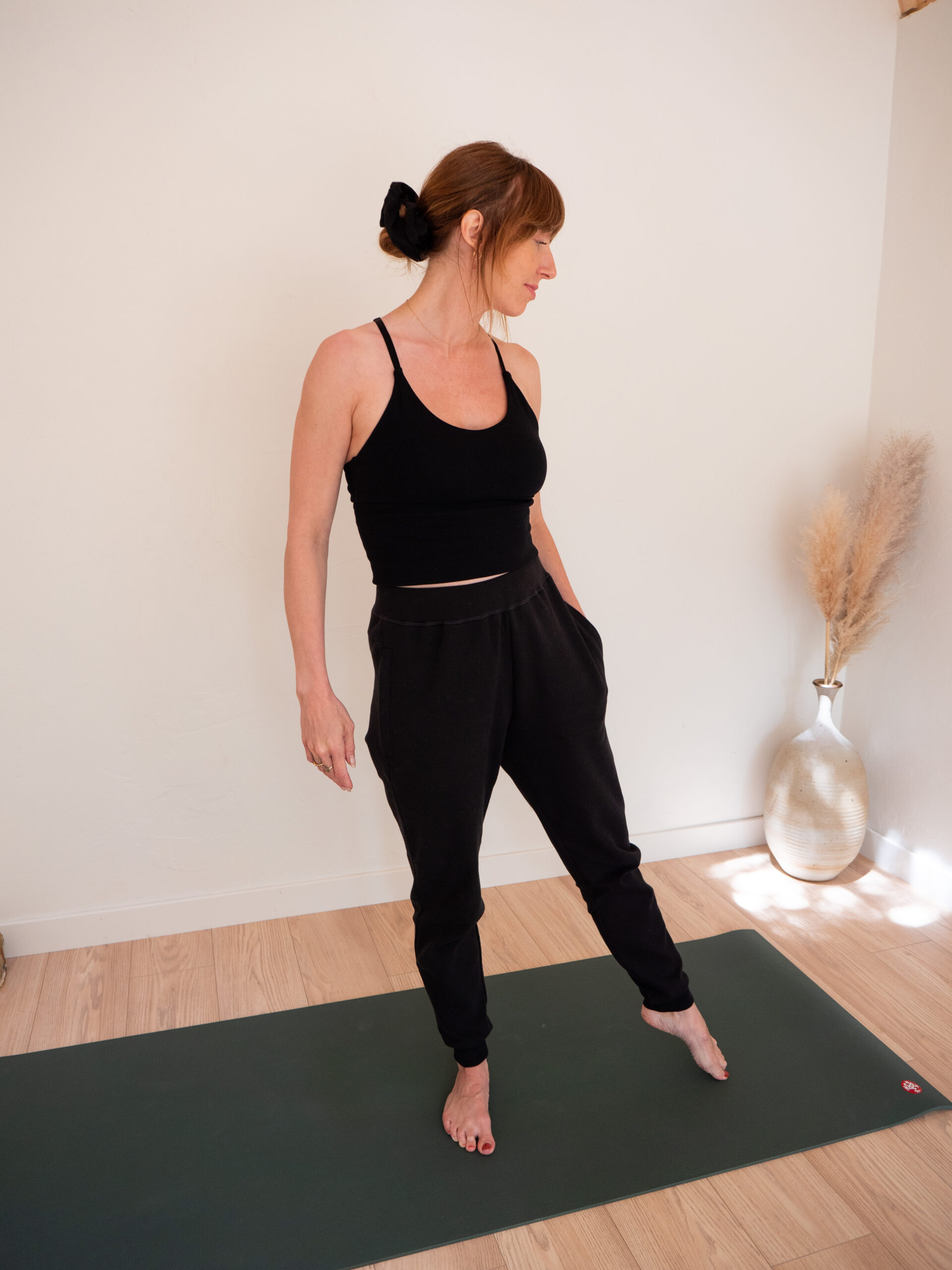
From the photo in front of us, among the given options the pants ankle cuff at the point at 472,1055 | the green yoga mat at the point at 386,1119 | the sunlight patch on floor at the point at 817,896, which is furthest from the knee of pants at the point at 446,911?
the sunlight patch on floor at the point at 817,896

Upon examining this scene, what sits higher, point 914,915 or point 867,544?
point 867,544

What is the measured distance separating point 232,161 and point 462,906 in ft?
5.14

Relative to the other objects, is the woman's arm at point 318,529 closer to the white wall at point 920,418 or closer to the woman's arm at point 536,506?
the woman's arm at point 536,506

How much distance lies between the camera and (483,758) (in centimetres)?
136

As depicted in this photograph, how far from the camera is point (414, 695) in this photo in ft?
4.35

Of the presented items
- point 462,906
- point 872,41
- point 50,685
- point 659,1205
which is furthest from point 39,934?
point 872,41

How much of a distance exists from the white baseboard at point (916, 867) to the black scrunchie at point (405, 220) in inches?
77.0

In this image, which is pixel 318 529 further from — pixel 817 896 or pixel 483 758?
pixel 817 896

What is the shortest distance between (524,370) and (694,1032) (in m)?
1.22

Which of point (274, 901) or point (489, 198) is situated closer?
point (489, 198)

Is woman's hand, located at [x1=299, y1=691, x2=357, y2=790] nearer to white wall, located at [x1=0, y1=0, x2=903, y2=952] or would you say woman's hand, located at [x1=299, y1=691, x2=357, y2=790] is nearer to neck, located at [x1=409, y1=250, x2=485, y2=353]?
neck, located at [x1=409, y1=250, x2=485, y2=353]

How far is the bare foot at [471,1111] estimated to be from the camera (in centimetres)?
145

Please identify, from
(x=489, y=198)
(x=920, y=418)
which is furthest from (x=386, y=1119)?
(x=920, y=418)

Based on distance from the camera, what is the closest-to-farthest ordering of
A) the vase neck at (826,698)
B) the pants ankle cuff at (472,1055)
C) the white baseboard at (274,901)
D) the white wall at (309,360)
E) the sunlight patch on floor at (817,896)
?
the pants ankle cuff at (472,1055)
the white wall at (309,360)
the white baseboard at (274,901)
the sunlight patch on floor at (817,896)
the vase neck at (826,698)
